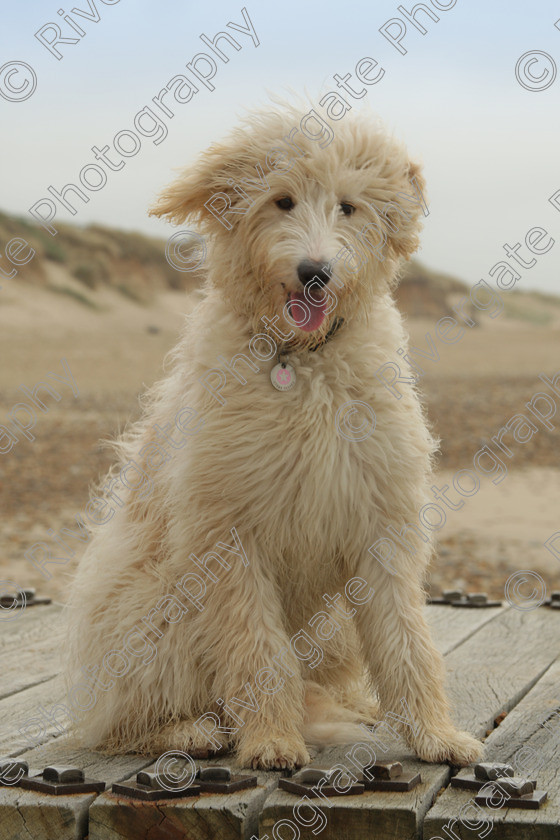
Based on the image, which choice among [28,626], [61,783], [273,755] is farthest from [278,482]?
[28,626]

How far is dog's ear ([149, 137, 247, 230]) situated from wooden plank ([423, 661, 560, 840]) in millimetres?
1848

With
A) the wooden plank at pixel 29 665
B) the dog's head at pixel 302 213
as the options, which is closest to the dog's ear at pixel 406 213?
the dog's head at pixel 302 213

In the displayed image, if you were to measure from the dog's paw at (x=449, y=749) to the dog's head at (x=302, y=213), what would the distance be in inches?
48.9

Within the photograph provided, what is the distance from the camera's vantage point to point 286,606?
124 inches

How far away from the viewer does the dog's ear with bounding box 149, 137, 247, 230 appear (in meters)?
2.98

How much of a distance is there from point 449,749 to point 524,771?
218 millimetres

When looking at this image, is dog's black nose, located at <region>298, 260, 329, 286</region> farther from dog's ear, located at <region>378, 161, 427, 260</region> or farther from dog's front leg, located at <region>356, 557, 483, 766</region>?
dog's front leg, located at <region>356, 557, 483, 766</region>

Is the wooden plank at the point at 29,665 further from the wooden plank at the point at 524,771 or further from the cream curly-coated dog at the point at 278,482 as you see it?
the wooden plank at the point at 524,771

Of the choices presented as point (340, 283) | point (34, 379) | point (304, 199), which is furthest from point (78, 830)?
point (34, 379)

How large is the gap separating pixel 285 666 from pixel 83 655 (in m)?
0.72

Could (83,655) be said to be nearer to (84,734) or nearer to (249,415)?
(84,734)

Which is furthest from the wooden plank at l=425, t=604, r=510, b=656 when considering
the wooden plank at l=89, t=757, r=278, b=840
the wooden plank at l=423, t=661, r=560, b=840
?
the wooden plank at l=89, t=757, r=278, b=840

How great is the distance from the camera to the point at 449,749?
281cm

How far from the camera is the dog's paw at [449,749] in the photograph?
2.80 metres
